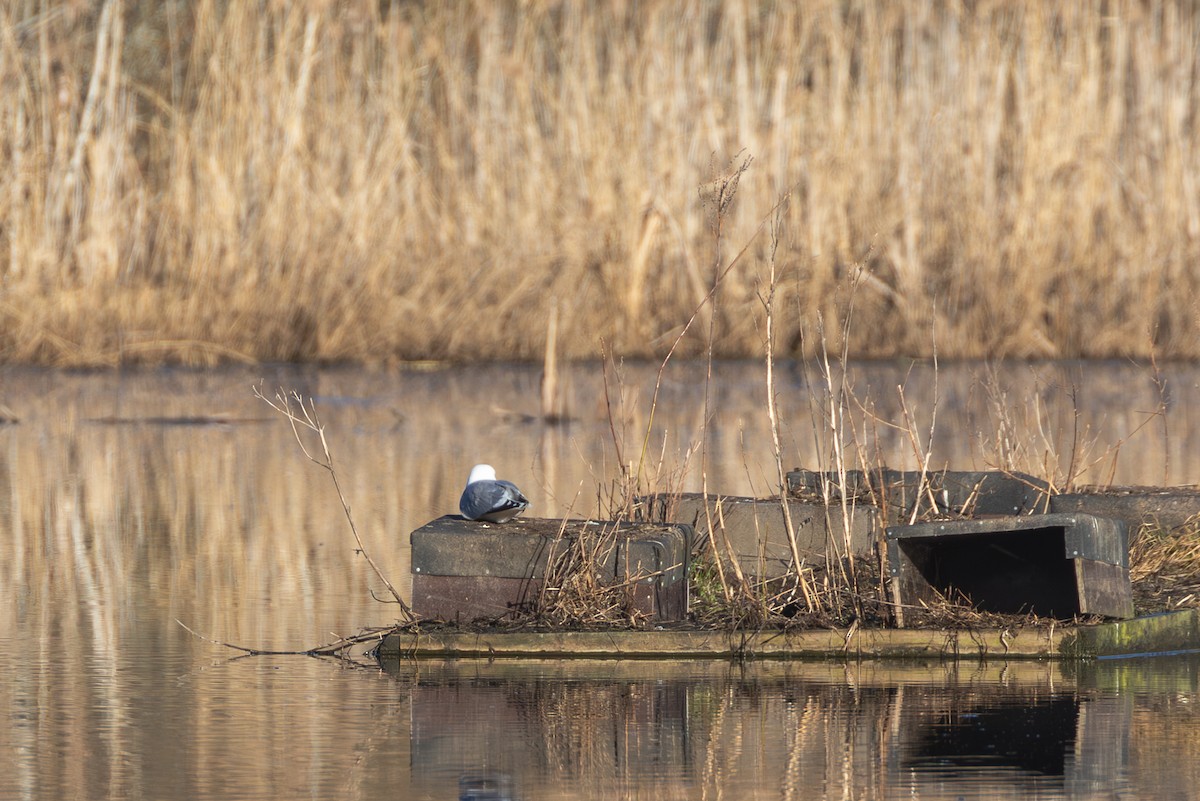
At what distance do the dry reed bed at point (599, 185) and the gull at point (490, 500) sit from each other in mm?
10367

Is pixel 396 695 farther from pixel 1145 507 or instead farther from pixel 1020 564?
pixel 1145 507

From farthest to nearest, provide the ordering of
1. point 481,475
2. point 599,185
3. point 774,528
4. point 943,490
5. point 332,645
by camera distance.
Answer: point 599,185
point 943,490
point 774,528
point 481,475
point 332,645

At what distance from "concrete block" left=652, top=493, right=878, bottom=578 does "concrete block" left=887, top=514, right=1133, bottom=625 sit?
0.88ft

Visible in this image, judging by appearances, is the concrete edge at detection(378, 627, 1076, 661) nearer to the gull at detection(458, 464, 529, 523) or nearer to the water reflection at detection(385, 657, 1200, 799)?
the water reflection at detection(385, 657, 1200, 799)

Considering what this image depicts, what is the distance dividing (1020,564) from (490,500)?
5.10 ft

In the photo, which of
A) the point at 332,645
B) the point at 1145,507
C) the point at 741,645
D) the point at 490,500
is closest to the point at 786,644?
the point at 741,645

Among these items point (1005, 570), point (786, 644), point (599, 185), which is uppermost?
point (599, 185)

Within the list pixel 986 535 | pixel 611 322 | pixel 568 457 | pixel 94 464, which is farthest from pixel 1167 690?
pixel 611 322

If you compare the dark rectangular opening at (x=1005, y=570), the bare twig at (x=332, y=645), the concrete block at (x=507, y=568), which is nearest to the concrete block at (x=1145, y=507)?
the dark rectangular opening at (x=1005, y=570)

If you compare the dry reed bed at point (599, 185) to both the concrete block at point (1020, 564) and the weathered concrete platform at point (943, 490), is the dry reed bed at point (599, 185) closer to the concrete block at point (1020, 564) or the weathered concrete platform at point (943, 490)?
the weathered concrete platform at point (943, 490)

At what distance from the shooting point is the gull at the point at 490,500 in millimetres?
6727

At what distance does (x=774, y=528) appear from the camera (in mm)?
7398

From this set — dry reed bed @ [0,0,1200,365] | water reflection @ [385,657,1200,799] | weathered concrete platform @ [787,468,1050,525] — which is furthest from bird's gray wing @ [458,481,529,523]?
dry reed bed @ [0,0,1200,365]

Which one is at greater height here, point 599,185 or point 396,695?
point 599,185
